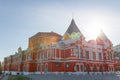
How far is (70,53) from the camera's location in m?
40.4

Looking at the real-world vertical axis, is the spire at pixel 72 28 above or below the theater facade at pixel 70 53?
above

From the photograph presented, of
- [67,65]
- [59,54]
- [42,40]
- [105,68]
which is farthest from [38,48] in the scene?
[105,68]

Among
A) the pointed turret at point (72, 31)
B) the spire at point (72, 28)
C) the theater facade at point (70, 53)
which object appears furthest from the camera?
the spire at point (72, 28)

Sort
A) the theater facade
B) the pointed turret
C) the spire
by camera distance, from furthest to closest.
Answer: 1. the spire
2. the pointed turret
3. the theater facade

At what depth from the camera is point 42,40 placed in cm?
5031

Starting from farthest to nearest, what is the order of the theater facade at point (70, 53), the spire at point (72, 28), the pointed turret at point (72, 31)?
the spire at point (72, 28), the pointed turret at point (72, 31), the theater facade at point (70, 53)

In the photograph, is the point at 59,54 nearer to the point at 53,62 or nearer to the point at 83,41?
the point at 53,62

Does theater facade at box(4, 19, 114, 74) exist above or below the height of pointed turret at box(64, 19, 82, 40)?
below

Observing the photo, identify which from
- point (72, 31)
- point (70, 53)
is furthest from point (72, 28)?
point (70, 53)

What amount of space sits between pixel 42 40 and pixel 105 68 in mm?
21949

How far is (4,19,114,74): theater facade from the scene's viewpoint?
4059cm

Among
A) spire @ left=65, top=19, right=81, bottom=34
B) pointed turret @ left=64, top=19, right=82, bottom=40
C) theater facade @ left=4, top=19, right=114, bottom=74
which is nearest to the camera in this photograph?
theater facade @ left=4, top=19, right=114, bottom=74

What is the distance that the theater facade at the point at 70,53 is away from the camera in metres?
40.6

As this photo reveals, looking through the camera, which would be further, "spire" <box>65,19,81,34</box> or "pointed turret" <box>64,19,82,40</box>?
"spire" <box>65,19,81,34</box>
